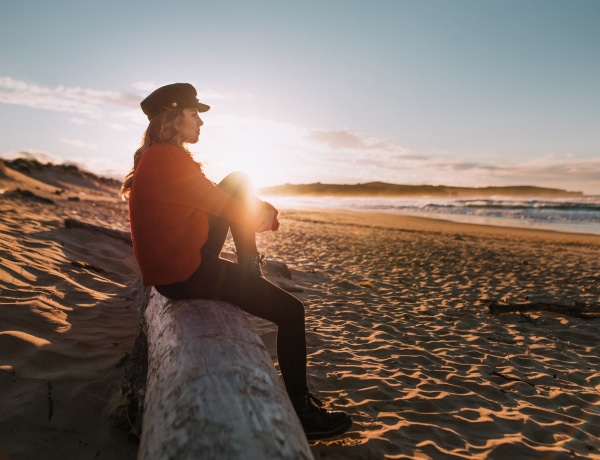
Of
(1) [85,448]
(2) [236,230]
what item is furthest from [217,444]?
(2) [236,230]

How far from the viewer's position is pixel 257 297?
2760mm

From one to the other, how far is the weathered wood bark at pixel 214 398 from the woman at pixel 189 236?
235 millimetres

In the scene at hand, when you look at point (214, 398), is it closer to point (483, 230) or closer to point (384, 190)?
point (483, 230)

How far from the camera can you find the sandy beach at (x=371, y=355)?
2.76 meters

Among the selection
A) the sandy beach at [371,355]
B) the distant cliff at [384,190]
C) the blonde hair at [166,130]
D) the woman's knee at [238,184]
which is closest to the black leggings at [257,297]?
the sandy beach at [371,355]

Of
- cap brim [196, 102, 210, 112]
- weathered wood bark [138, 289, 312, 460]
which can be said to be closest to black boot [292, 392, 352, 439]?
weathered wood bark [138, 289, 312, 460]

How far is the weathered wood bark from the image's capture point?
1.62 meters

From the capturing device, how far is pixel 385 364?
4207mm

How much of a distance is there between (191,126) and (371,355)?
3.16 metres

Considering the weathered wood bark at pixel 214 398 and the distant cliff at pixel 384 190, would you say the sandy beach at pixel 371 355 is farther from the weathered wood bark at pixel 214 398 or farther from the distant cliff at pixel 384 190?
the distant cliff at pixel 384 190

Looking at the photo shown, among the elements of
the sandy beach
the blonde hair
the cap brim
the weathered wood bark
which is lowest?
the sandy beach

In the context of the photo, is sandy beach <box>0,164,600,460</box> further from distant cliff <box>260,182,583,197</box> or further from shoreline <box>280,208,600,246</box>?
distant cliff <box>260,182,583,197</box>

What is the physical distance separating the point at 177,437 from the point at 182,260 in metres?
1.23

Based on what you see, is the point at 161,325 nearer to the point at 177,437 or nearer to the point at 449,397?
the point at 177,437
